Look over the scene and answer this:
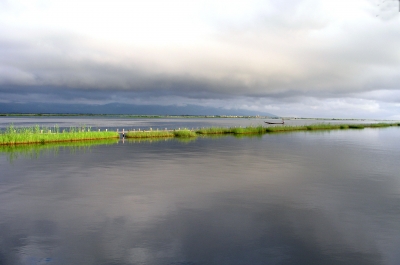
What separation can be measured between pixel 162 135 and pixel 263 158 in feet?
98.0

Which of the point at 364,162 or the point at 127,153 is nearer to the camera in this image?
the point at 364,162

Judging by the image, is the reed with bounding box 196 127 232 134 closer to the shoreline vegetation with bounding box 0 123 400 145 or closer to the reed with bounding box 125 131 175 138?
the shoreline vegetation with bounding box 0 123 400 145

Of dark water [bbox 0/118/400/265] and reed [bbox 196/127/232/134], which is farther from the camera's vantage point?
reed [bbox 196/127/232/134]

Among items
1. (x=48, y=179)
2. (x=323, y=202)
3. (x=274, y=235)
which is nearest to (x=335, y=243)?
(x=274, y=235)

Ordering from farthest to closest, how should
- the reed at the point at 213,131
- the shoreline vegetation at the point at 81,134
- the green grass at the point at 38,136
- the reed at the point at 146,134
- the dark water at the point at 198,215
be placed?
1. the reed at the point at 213,131
2. the reed at the point at 146,134
3. the shoreline vegetation at the point at 81,134
4. the green grass at the point at 38,136
5. the dark water at the point at 198,215

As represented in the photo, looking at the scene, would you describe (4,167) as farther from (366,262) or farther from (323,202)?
(366,262)

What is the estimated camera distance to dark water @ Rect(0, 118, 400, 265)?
10789mm

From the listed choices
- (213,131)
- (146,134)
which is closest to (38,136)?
(146,134)

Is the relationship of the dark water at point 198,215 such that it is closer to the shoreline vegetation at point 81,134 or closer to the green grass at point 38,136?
the green grass at point 38,136

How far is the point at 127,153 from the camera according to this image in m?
36.9

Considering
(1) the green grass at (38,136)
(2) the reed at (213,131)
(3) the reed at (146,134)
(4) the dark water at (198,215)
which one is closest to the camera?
(4) the dark water at (198,215)

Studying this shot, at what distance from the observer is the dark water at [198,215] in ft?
35.4

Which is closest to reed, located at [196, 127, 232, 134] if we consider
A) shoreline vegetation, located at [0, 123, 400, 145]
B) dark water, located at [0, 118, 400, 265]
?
shoreline vegetation, located at [0, 123, 400, 145]

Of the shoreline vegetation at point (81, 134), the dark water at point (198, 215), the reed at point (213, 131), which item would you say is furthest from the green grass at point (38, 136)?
→ the reed at point (213, 131)
